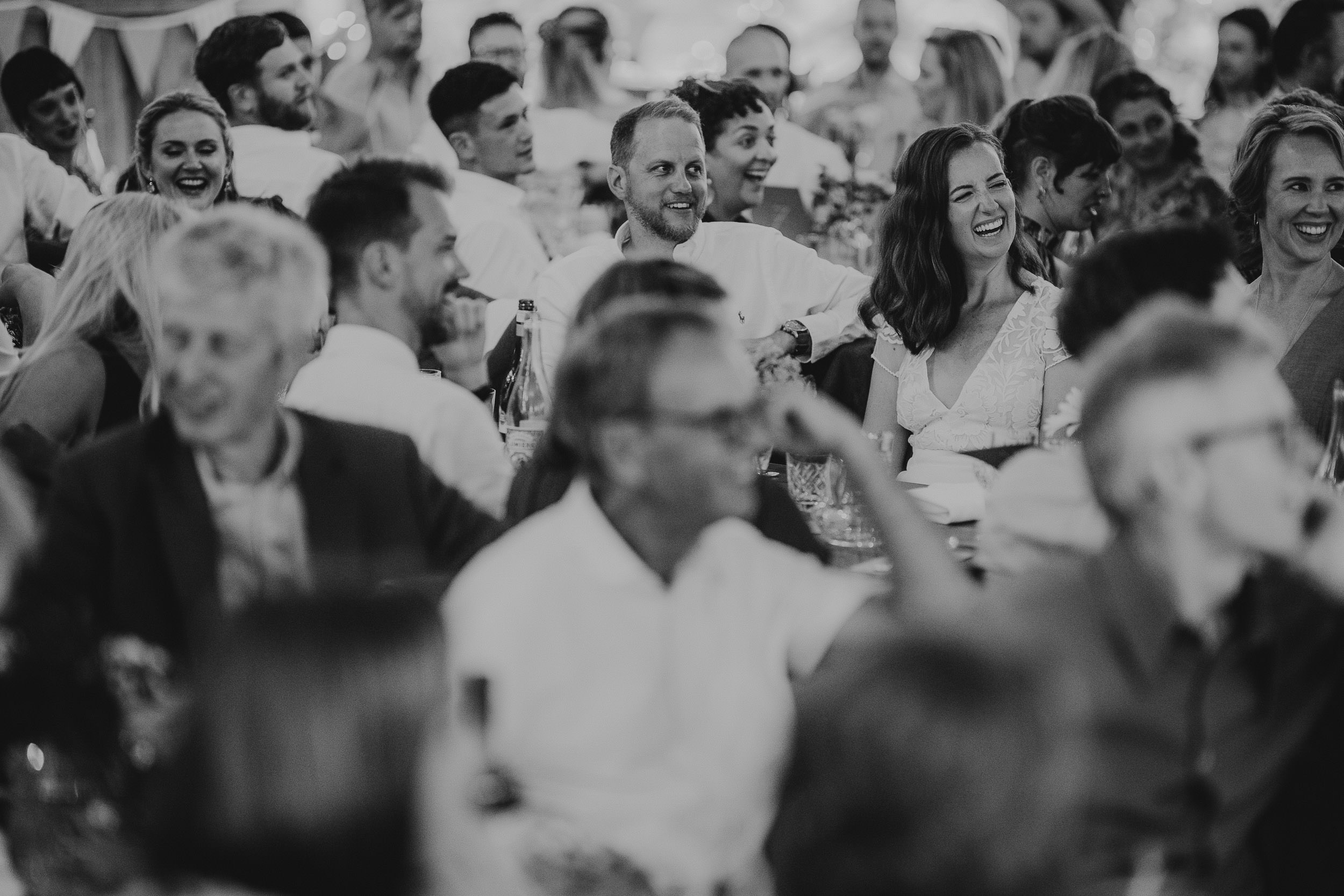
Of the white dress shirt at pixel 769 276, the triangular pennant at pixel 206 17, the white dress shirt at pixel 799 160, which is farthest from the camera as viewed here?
the triangular pennant at pixel 206 17

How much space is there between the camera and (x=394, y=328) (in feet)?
8.01

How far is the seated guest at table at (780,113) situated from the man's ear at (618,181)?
6.77 feet

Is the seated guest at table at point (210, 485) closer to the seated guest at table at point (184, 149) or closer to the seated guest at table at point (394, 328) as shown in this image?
the seated guest at table at point (394, 328)

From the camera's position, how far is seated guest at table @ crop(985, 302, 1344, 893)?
5.08 feet

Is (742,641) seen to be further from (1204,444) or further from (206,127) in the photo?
(206,127)

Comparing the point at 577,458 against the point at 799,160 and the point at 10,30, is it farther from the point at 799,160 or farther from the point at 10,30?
the point at 10,30

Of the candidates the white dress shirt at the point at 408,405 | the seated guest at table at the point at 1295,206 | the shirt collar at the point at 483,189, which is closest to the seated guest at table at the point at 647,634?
the white dress shirt at the point at 408,405

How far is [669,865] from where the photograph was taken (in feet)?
5.31

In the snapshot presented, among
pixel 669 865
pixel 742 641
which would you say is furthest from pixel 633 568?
pixel 669 865

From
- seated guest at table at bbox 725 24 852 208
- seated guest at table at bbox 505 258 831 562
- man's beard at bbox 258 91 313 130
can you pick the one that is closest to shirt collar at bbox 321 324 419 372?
seated guest at table at bbox 505 258 831 562

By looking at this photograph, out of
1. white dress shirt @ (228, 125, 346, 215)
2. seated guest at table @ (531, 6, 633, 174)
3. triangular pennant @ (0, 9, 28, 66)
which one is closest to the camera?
white dress shirt @ (228, 125, 346, 215)

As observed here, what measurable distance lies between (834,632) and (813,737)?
0.48 metres

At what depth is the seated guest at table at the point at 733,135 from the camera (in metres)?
4.84

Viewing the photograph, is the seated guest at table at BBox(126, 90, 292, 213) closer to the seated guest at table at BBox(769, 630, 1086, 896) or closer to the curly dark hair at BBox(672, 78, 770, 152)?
the curly dark hair at BBox(672, 78, 770, 152)
